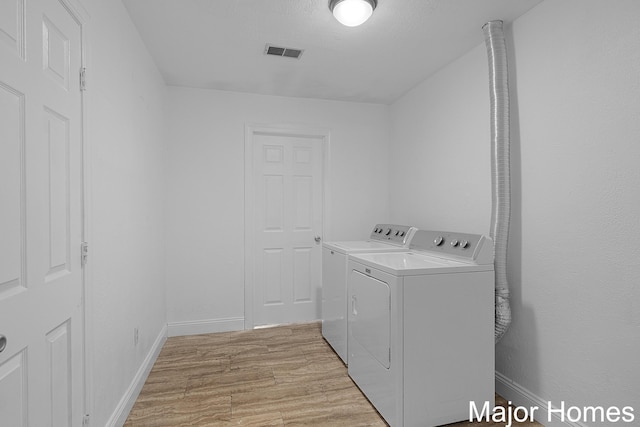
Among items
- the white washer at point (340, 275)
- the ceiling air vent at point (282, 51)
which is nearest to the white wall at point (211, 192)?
the white washer at point (340, 275)

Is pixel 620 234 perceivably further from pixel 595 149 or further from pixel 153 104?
pixel 153 104

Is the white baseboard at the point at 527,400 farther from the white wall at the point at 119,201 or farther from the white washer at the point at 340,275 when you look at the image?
the white wall at the point at 119,201

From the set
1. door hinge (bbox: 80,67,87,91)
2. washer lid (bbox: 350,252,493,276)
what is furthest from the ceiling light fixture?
washer lid (bbox: 350,252,493,276)

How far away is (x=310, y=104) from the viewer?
11.6 feet

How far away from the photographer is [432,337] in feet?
6.06

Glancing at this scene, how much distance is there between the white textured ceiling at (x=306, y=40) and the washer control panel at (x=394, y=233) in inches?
52.1

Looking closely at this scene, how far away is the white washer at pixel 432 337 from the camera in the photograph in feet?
5.92

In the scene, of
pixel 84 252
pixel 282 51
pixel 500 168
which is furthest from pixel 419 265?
pixel 282 51

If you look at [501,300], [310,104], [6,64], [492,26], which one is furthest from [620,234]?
[310,104]

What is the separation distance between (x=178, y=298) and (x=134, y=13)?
2328 millimetres

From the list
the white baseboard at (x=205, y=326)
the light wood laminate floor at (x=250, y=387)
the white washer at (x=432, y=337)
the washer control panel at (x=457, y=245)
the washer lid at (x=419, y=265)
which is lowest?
the light wood laminate floor at (x=250, y=387)

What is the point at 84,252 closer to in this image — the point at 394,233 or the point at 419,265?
the point at 419,265

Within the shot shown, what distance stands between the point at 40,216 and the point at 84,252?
36 cm

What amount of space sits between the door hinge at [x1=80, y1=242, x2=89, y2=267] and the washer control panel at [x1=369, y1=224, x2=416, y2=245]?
2133 millimetres
